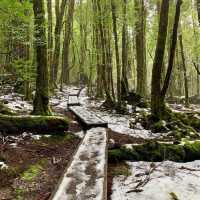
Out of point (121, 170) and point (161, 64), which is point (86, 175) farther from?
point (161, 64)

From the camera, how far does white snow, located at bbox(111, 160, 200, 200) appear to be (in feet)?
15.2

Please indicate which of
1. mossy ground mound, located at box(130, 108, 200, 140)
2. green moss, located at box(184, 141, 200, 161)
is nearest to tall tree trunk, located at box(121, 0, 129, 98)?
mossy ground mound, located at box(130, 108, 200, 140)

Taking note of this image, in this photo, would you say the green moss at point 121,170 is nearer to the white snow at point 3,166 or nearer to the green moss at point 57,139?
the white snow at point 3,166

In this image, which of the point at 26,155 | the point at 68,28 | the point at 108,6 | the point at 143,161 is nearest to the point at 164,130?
the point at 143,161

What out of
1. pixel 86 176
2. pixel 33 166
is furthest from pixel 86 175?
pixel 33 166

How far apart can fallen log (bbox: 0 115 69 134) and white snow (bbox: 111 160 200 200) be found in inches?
113

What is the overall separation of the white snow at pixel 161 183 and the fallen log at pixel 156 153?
0.23m

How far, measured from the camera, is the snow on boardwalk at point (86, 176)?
12.8 ft

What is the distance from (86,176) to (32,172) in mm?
1512

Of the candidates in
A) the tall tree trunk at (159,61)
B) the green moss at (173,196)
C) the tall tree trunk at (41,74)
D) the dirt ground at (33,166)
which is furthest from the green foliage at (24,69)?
the green moss at (173,196)

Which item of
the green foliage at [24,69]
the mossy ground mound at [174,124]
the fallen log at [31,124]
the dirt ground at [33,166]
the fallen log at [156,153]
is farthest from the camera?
the mossy ground mound at [174,124]

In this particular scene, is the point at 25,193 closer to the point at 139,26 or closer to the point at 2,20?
the point at 2,20

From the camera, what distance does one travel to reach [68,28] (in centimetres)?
2953

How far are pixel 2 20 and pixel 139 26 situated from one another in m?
10.5
